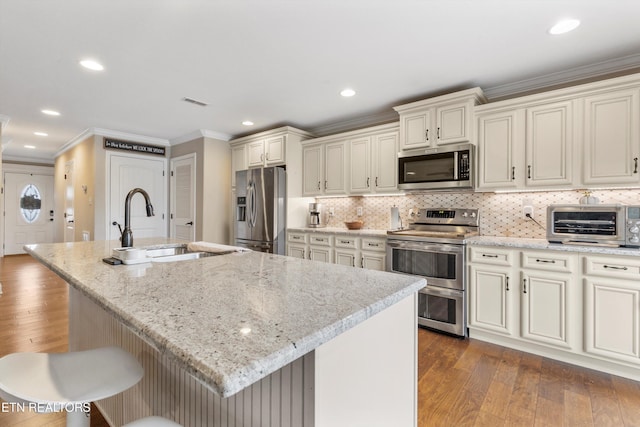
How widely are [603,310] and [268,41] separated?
10.3ft

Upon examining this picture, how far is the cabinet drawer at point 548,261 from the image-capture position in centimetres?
235

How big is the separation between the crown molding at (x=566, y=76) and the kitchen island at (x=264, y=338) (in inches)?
113

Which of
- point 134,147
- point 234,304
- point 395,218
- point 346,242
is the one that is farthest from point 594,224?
point 134,147

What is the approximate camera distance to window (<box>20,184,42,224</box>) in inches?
302

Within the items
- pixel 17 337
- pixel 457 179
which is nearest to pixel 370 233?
pixel 457 179

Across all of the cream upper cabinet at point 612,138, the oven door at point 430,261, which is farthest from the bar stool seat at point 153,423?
the cream upper cabinet at point 612,138

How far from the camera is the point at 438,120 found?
3172mm

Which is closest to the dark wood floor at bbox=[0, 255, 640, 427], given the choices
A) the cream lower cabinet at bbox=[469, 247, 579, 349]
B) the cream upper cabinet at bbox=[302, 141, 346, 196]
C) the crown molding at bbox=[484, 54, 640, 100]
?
the cream lower cabinet at bbox=[469, 247, 579, 349]

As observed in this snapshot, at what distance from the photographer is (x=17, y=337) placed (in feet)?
9.05

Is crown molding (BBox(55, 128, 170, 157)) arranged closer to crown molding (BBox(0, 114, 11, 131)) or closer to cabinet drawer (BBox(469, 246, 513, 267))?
crown molding (BBox(0, 114, 11, 131))

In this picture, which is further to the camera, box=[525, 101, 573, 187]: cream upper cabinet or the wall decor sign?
the wall decor sign

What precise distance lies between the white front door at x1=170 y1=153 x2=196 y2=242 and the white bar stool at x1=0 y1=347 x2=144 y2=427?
4208 millimetres

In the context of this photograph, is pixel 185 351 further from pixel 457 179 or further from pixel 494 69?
pixel 494 69

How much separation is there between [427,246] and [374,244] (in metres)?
0.65
